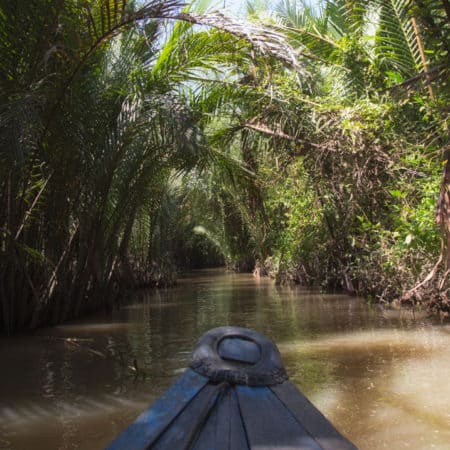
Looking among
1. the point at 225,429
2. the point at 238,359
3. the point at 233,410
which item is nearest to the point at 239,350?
the point at 238,359

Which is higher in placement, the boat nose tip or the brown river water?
the boat nose tip

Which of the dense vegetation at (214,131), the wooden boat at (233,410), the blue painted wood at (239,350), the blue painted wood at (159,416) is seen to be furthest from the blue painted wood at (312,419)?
the dense vegetation at (214,131)

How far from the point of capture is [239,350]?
2.29 meters

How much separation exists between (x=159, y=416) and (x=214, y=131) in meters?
7.73

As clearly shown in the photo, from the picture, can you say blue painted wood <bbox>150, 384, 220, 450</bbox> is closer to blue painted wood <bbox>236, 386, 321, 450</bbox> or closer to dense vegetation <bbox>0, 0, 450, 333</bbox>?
blue painted wood <bbox>236, 386, 321, 450</bbox>

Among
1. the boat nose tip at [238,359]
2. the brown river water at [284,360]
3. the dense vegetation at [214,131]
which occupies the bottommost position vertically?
the brown river water at [284,360]

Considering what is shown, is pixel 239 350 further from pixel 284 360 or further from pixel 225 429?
pixel 284 360

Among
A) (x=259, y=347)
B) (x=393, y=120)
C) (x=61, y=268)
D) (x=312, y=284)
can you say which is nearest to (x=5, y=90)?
(x=61, y=268)

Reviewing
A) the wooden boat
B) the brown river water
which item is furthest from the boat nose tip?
the brown river water

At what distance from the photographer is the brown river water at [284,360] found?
342 cm

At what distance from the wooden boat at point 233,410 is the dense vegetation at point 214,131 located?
2.00m

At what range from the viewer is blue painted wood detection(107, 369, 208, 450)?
1.88 m

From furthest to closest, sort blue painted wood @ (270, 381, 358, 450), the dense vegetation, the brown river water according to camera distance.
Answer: the dense vegetation, the brown river water, blue painted wood @ (270, 381, 358, 450)

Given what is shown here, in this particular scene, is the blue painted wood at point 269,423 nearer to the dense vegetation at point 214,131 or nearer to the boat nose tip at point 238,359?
the boat nose tip at point 238,359
